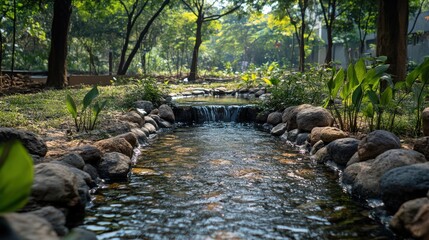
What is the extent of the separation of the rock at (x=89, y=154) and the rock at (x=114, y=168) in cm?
10

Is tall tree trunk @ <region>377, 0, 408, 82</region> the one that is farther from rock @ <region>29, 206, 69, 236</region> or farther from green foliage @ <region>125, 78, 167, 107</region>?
rock @ <region>29, 206, 69, 236</region>

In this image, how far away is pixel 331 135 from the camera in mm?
6734

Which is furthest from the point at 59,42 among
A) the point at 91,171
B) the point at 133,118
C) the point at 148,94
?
the point at 91,171

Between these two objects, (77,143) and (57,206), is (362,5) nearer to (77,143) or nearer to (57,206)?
(77,143)

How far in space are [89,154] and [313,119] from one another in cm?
444

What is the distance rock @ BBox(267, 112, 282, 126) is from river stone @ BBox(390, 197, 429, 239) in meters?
6.76

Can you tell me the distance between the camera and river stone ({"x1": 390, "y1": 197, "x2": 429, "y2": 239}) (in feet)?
10.6

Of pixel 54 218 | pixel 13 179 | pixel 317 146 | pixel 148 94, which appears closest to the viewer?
pixel 13 179

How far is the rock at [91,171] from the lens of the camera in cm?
516

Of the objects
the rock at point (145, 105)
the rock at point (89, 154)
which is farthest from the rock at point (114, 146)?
the rock at point (145, 105)

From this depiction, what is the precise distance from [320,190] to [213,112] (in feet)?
23.9

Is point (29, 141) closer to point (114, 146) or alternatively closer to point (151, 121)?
point (114, 146)

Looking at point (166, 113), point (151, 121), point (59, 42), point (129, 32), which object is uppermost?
point (129, 32)

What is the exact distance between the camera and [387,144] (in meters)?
5.27
